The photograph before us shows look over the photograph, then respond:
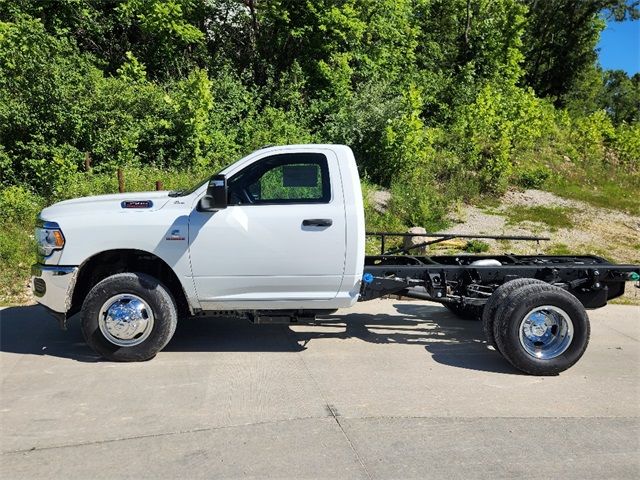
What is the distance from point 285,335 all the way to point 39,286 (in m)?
2.59

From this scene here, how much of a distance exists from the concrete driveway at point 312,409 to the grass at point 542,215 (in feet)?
21.1

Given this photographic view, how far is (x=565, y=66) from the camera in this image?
3127 centimetres

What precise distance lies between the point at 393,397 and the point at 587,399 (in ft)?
5.45

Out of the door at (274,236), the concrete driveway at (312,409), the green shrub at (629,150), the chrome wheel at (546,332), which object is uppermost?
the green shrub at (629,150)

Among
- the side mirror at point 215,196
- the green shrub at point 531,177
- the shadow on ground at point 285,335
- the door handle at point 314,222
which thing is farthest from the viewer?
the green shrub at point 531,177

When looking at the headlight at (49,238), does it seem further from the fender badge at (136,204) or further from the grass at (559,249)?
the grass at (559,249)

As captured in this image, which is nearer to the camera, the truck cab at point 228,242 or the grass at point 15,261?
the truck cab at point 228,242

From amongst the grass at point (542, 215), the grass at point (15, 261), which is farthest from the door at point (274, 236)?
the grass at point (542, 215)

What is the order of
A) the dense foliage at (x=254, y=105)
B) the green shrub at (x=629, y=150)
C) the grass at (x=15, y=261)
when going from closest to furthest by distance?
the grass at (x=15, y=261) < the dense foliage at (x=254, y=105) < the green shrub at (x=629, y=150)

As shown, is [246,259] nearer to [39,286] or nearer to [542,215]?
[39,286]

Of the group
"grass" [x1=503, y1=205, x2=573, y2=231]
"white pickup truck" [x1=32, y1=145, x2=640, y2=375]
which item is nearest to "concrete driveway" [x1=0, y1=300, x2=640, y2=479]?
"white pickup truck" [x1=32, y1=145, x2=640, y2=375]

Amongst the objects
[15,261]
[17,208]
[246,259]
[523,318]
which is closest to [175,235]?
[246,259]

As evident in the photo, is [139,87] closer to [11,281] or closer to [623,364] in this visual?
[11,281]

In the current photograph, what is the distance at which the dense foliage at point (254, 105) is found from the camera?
12.2 meters
